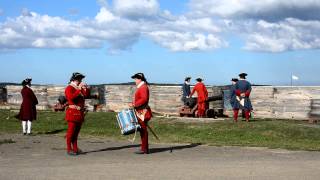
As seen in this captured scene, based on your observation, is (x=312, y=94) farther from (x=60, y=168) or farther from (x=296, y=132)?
(x=60, y=168)

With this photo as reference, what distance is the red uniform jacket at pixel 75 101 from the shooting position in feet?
41.7

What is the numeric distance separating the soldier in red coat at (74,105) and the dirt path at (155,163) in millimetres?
357

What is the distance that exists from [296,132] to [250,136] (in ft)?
4.40

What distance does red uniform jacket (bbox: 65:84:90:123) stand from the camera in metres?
12.7

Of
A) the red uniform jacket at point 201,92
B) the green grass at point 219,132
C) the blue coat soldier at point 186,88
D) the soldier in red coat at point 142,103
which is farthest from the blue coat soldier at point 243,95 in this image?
the soldier in red coat at point 142,103

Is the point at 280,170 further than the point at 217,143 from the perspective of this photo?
No

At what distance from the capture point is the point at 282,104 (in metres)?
23.8

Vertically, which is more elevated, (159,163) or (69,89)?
(69,89)

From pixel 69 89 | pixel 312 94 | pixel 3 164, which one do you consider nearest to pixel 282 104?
pixel 312 94

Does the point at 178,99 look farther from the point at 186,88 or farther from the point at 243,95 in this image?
the point at 243,95

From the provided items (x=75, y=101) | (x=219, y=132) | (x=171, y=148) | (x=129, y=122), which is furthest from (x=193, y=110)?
(x=75, y=101)

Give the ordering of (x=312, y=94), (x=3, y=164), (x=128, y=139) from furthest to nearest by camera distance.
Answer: (x=312, y=94), (x=128, y=139), (x=3, y=164)

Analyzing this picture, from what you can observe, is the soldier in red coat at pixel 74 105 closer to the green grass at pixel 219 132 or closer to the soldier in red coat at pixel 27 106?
the green grass at pixel 219 132

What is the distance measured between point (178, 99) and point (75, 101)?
45.2 feet
